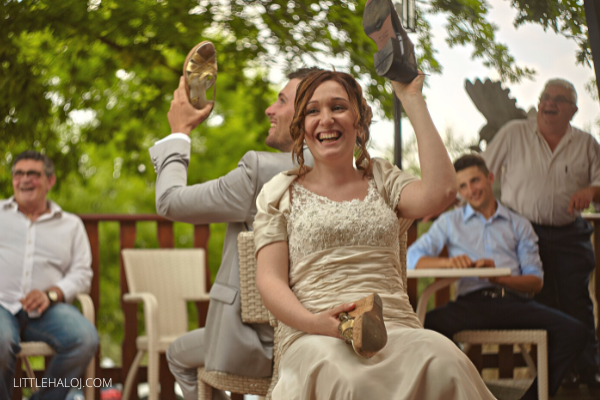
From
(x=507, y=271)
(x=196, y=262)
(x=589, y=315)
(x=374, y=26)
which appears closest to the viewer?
(x=374, y=26)

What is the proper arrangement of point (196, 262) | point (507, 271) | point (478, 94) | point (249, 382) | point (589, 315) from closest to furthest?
point (249, 382)
point (507, 271)
point (589, 315)
point (478, 94)
point (196, 262)

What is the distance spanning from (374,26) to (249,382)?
1.03 meters

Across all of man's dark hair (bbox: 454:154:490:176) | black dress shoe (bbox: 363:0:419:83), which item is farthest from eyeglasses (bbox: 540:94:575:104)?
black dress shoe (bbox: 363:0:419:83)

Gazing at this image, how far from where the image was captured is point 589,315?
2.58 m

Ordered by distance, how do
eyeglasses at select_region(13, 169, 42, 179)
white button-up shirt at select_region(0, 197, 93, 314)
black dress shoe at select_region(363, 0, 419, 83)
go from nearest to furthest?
black dress shoe at select_region(363, 0, 419, 83), white button-up shirt at select_region(0, 197, 93, 314), eyeglasses at select_region(13, 169, 42, 179)

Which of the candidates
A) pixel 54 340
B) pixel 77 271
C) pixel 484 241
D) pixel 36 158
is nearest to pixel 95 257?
pixel 77 271

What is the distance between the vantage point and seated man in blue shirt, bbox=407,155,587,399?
228 centimetres

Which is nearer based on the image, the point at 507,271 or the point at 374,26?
the point at 374,26

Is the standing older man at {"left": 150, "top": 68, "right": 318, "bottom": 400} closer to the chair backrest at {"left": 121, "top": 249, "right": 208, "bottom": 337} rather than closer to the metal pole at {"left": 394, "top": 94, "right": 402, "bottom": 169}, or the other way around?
the metal pole at {"left": 394, "top": 94, "right": 402, "bottom": 169}

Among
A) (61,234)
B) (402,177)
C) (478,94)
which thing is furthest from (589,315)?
(61,234)

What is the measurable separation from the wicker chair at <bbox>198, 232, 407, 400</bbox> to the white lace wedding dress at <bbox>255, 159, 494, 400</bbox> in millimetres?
100

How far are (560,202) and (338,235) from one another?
159cm

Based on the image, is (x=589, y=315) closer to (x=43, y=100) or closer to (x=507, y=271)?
(x=507, y=271)

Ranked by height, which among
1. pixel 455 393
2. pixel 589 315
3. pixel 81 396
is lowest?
pixel 81 396
